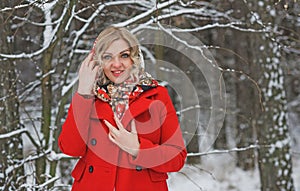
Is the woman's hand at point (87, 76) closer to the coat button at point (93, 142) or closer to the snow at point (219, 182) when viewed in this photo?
the coat button at point (93, 142)

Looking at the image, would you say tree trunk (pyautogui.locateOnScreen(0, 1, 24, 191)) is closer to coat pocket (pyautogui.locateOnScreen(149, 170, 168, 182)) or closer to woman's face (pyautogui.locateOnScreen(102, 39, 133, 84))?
woman's face (pyautogui.locateOnScreen(102, 39, 133, 84))

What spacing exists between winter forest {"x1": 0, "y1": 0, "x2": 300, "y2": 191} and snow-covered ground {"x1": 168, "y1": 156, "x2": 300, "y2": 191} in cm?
6

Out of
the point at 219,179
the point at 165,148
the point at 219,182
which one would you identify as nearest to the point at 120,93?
the point at 165,148

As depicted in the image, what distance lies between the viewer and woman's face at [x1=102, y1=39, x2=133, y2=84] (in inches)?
108

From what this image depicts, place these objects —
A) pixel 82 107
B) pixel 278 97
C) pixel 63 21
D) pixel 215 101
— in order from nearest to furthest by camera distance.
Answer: pixel 82 107 < pixel 63 21 < pixel 278 97 < pixel 215 101

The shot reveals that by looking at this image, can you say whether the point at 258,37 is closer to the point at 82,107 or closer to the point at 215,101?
the point at 215,101

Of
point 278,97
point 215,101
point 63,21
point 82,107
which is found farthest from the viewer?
point 215,101

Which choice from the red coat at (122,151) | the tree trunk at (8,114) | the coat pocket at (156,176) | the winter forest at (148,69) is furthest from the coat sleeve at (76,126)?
the tree trunk at (8,114)

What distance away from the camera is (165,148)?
267 cm

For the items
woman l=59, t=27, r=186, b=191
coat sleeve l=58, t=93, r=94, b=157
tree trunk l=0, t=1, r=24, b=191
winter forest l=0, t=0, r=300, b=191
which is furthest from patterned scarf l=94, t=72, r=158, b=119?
tree trunk l=0, t=1, r=24, b=191

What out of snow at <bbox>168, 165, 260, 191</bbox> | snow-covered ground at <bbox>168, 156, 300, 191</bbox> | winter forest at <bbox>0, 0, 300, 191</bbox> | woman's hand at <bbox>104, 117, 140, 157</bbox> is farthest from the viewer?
snow-covered ground at <bbox>168, 156, 300, 191</bbox>

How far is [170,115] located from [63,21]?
1.63 meters

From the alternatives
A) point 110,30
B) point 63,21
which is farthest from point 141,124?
point 63,21

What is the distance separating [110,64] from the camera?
2740 millimetres
